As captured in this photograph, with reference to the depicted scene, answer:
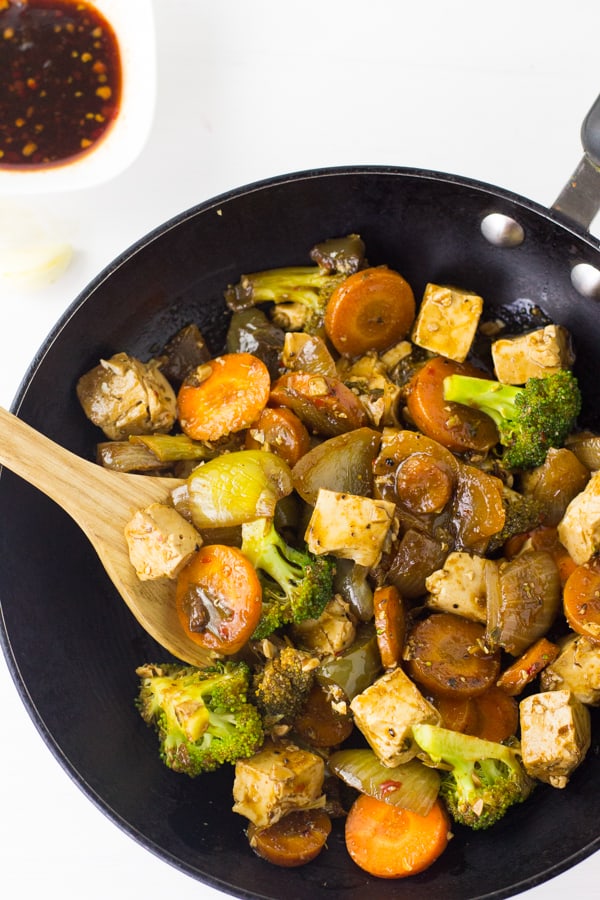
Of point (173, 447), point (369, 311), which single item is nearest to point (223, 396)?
point (173, 447)

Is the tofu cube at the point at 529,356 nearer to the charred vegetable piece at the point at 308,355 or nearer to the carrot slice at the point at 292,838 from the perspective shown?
the charred vegetable piece at the point at 308,355

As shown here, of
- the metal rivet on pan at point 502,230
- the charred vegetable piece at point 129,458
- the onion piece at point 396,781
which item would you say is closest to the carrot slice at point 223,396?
the charred vegetable piece at point 129,458

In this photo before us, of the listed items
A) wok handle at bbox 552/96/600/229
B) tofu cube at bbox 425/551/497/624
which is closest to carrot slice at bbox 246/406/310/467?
tofu cube at bbox 425/551/497/624

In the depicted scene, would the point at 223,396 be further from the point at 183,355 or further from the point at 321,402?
the point at 321,402

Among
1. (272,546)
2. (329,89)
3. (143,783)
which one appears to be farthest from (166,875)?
(329,89)

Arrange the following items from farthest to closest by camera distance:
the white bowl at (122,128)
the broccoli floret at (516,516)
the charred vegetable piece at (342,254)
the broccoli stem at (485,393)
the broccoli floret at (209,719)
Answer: the white bowl at (122,128), the charred vegetable piece at (342,254), the broccoli stem at (485,393), the broccoli floret at (516,516), the broccoli floret at (209,719)
